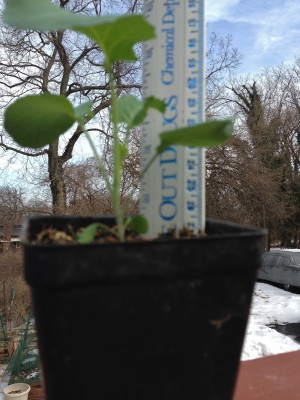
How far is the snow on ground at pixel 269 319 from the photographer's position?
4.61m

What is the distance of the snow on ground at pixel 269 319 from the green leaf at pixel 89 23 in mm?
3609

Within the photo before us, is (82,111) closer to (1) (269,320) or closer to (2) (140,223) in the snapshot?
(2) (140,223)

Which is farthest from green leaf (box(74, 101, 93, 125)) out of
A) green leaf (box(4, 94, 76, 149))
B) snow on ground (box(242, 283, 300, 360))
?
snow on ground (box(242, 283, 300, 360))

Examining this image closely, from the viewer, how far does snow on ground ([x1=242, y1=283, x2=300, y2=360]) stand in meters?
4.61

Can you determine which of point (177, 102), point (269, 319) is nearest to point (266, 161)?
point (269, 319)

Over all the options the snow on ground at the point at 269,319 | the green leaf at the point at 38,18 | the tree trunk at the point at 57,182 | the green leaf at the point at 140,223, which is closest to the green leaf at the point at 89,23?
the green leaf at the point at 38,18

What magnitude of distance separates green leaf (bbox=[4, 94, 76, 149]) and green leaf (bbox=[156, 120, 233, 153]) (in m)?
0.11

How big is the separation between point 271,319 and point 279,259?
175 centimetres

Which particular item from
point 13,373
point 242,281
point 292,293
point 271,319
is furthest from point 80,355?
point 292,293

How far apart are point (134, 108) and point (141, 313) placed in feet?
0.75

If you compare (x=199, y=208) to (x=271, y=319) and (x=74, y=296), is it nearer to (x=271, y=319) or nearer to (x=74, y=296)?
(x=74, y=296)

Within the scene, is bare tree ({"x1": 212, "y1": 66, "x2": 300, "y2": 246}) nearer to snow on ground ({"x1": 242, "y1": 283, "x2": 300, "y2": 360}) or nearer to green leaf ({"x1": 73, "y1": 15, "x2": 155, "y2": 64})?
snow on ground ({"x1": 242, "y1": 283, "x2": 300, "y2": 360})

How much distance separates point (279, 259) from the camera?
7.45 metres

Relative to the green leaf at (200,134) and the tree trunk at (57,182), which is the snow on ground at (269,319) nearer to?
the green leaf at (200,134)
